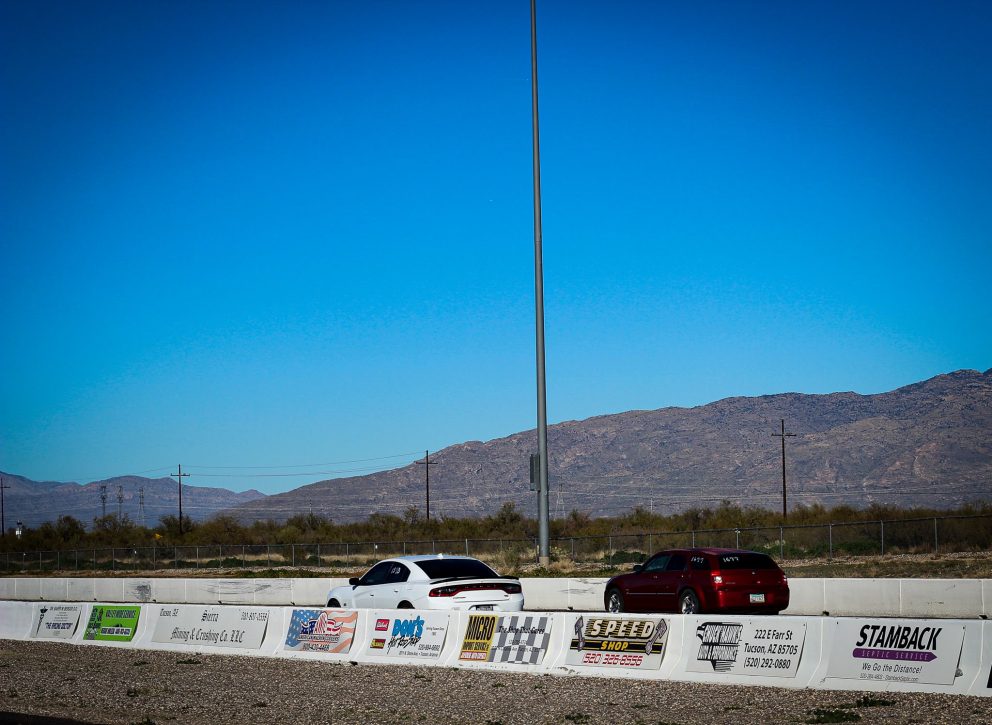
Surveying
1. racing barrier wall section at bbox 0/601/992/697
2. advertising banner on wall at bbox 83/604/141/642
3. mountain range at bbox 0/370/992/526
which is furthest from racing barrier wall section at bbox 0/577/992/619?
mountain range at bbox 0/370/992/526

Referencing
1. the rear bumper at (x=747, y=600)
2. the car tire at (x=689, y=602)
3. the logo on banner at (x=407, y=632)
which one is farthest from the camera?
the car tire at (x=689, y=602)

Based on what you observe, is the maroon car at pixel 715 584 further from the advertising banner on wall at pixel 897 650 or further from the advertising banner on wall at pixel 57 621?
the advertising banner on wall at pixel 57 621

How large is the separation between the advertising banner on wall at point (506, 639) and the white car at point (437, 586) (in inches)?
103

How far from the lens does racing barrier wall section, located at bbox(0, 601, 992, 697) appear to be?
12773mm

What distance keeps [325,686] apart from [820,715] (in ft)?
23.3

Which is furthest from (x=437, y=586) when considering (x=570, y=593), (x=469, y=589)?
(x=570, y=593)

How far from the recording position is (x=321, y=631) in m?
19.1

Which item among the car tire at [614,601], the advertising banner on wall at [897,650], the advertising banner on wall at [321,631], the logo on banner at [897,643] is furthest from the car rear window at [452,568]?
the logo on banner at [897,643]

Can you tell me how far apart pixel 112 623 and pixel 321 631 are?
6.54 meters

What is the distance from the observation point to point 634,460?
16462 centimetres

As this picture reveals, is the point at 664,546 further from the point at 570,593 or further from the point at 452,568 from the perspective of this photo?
the point at 452,568

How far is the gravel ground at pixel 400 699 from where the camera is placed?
12328 mm

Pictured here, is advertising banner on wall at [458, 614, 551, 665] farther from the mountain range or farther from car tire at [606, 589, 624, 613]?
the mountain range

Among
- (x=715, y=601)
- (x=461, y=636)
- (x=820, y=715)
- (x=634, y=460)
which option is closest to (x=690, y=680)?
(x=820, y=715)
